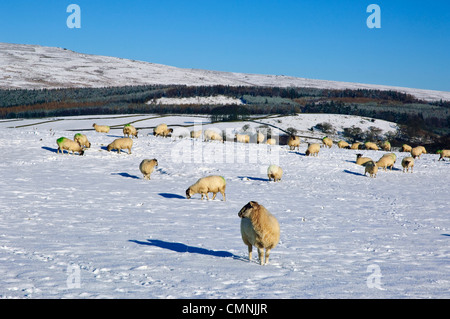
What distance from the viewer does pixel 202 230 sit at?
14578mm

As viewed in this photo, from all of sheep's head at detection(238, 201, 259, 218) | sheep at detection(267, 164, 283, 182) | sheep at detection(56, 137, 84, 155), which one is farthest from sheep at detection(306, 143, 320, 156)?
sheep's head at detection(238, 201, 259, 218)

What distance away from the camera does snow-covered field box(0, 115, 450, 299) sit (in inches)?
341

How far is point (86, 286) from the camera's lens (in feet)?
26.9

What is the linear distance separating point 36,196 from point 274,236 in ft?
43.2

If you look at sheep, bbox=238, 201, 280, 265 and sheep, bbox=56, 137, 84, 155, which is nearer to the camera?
sheep, bbox=238, 201, 280, 265

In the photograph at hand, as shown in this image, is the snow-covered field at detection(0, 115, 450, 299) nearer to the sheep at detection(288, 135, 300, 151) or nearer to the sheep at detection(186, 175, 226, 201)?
the sheep at detection(186, 175, 226, 201)

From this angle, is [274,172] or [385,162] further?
[385,162]

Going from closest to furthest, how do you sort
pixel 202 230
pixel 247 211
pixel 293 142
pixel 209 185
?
pixel 247 211 < pixel 202 230 < pixel 209 185 < pixel 293 142

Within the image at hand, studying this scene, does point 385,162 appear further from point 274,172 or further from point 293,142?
point 274,172

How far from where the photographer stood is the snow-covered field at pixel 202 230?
8672mm

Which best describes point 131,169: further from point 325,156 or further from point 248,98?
point 248,98

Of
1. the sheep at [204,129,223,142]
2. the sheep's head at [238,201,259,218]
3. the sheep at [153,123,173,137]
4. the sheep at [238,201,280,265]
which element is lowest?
the sheep at [238,201,280,265]

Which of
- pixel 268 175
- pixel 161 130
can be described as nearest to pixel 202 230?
pixel 268 175

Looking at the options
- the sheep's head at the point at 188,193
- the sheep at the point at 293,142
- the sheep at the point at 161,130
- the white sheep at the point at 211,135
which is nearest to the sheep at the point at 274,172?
the sheep's head at the point at 188,193
